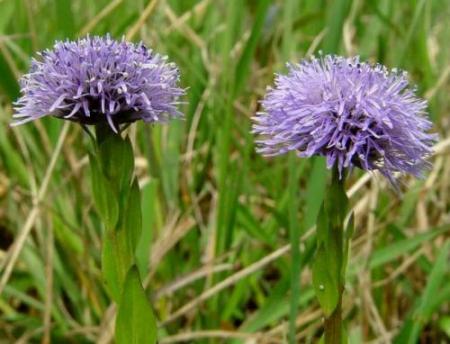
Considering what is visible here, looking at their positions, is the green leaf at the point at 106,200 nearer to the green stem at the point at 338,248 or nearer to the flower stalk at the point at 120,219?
the flower stalk at the point at 120,219

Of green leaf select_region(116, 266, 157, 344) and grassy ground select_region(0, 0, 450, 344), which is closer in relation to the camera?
green leaf select_region(116, 266, 157, 344)

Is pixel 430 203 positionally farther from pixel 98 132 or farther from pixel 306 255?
pixel 98 132

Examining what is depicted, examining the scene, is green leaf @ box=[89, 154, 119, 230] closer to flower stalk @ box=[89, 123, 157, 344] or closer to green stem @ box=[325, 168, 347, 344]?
flower stalk @ box=[89, 123, 157, 344]

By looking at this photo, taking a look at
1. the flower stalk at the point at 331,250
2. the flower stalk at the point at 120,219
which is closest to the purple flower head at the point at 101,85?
the flower stalk at the point at 120,219

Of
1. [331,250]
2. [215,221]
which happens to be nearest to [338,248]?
[331,250]

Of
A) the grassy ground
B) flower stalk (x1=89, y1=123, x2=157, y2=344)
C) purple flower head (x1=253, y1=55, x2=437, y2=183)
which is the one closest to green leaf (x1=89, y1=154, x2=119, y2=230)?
flower stalk (x1=89, y1=123, x2=157, y2=344)

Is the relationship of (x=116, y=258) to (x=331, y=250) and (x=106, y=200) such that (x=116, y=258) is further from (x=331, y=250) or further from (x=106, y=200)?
(x=331, y=250)
